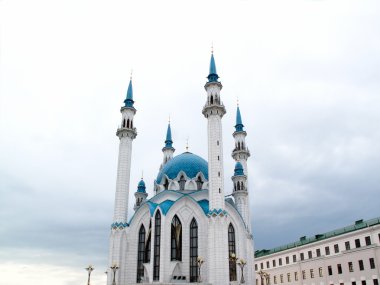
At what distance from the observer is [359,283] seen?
181 feet

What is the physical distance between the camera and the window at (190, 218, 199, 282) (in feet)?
162

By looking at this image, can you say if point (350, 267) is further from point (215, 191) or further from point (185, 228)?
point (185, 228)

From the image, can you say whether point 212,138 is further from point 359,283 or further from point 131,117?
point 359,283

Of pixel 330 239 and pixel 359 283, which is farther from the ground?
pixel 330 239

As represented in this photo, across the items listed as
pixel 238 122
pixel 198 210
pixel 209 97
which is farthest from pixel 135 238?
pixel 238 122

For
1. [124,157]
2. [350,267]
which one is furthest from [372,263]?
[124,157]

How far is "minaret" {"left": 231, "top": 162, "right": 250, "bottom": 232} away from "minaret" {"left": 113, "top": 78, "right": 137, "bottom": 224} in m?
17.2

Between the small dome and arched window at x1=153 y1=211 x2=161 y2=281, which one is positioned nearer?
arched window at x1=153 y1=211 x2=161 y2=281

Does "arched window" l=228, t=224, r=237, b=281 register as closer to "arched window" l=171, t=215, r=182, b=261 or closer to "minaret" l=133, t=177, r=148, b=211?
"arched window" l=171, t=215, r=182, b=261

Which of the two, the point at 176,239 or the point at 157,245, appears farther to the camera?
the point at 176,239

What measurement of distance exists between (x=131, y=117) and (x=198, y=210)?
18803mm

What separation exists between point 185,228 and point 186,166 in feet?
40.3

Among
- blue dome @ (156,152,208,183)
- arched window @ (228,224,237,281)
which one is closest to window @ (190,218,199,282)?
arched window @ (228,224,237,281)

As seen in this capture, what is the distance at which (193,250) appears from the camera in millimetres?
50594
